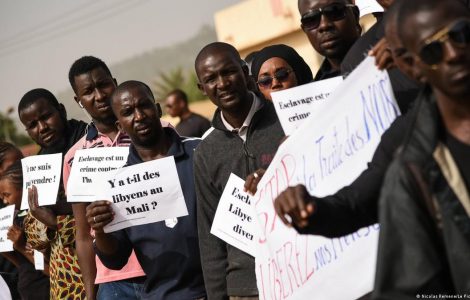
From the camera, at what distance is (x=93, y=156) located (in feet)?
19.9

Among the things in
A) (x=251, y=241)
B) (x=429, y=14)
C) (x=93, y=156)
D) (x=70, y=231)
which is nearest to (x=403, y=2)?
(x=429, y=14)

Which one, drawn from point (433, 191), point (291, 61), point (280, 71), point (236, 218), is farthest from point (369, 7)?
point (433, 191)

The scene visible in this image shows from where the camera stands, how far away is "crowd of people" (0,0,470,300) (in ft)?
9.73

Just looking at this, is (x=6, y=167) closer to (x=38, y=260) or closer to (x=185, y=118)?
(x=38, y=260)

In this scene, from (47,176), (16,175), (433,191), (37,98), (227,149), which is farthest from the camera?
(16,175)

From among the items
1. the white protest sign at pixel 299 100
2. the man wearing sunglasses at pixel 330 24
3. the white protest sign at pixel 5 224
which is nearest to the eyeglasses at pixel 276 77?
the man wearing sunglasses at pixel 330 24

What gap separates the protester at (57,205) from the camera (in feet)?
21.9

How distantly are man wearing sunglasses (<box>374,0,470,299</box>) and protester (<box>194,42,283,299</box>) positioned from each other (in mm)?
1963

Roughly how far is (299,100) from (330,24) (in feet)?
1.35

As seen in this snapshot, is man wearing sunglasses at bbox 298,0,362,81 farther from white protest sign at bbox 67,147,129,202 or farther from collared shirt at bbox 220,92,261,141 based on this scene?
white protest sign at bbox 67,147,129,202

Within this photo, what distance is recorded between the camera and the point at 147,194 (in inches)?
219

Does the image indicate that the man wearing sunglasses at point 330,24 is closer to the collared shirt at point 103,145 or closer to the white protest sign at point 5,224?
the collared shirt at point 103,145

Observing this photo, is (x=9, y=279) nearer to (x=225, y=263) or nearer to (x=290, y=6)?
(x=225, y=263)

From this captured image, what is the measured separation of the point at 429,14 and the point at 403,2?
194 millimetres
